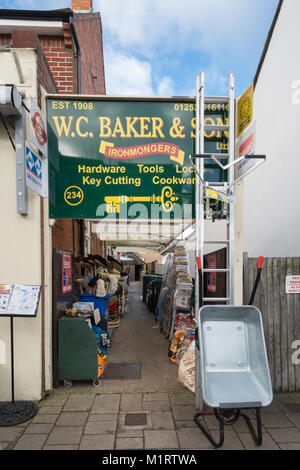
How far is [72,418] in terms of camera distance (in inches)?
129

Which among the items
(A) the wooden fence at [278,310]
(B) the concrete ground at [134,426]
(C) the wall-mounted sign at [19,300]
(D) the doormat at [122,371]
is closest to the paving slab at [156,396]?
(B) the concrete ground at [134,426]

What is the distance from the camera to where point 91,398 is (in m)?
3.77

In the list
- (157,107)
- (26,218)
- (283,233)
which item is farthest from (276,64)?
(26,218)

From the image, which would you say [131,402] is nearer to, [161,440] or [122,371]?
[161,440]

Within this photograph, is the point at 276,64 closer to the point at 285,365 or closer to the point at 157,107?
the point at 157,107

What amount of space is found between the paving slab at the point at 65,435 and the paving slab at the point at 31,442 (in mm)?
74

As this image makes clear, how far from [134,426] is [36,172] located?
3360mm

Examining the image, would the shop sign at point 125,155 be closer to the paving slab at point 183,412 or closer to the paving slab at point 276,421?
the paving slab at point 183,412

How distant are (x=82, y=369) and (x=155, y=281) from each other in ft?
20.3

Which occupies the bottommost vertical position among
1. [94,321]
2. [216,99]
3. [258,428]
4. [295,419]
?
[295,419]

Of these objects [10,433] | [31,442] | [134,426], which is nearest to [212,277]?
[134,426]

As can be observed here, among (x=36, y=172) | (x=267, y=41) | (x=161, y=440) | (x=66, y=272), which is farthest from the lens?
(x=267, y=41)

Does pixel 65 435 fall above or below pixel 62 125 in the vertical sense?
below

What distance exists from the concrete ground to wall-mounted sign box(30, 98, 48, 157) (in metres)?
3.42
